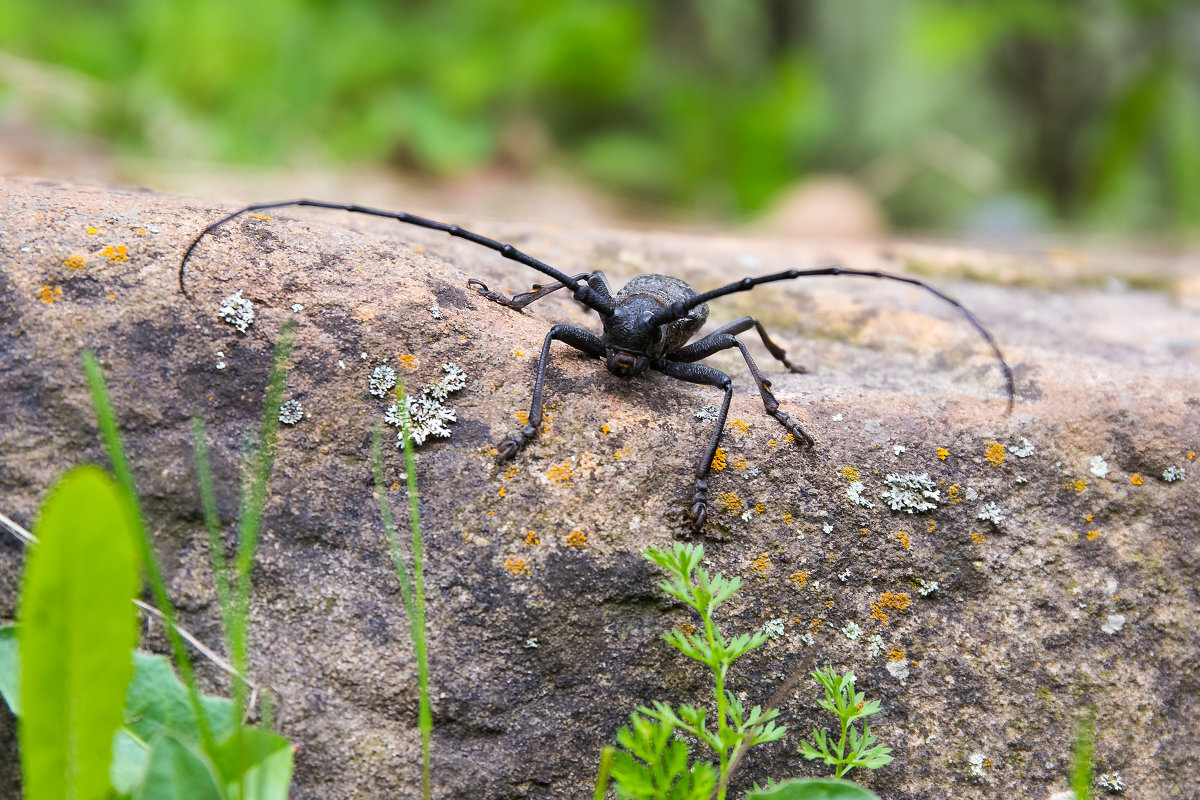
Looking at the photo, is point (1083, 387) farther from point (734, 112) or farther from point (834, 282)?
point (734, 112)

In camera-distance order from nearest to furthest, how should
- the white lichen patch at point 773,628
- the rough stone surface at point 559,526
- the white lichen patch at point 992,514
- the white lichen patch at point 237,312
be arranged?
the rough stone surface at point 559,526
the white lichen patch at point 773,628
the white lichen patch at point 237,312
the white lichen patch at point 992,514

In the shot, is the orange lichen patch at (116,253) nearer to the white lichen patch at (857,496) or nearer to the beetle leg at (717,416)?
the beetle leg at (717,416)

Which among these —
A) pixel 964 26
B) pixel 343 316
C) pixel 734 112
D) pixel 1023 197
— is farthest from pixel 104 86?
pixel 1023 197

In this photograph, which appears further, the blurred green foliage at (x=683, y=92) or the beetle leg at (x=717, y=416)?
the blurred green foliage at (x=683, y=92)

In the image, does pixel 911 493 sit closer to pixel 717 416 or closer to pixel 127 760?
pixel 717 416

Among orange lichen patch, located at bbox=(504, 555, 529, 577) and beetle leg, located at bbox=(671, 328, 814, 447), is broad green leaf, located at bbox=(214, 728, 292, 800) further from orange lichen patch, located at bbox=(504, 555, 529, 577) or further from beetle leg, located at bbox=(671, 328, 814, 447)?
beetle leg, located at bbox=(671, 328, 814, 447)

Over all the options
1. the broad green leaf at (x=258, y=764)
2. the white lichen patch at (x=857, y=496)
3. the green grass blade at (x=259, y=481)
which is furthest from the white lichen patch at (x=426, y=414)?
the white lichen patch at (x=857, y=496)

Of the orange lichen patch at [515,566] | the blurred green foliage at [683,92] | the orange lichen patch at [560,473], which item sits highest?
the blurred green foliage at [683,92]

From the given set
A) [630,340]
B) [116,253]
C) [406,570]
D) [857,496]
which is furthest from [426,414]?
[857,496]
